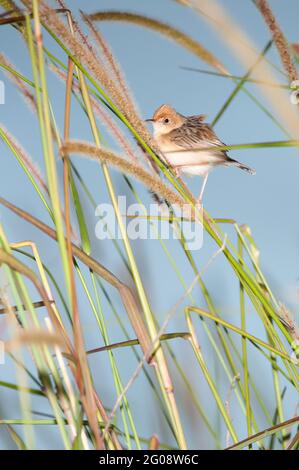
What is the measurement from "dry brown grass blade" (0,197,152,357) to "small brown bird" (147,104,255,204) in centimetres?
179

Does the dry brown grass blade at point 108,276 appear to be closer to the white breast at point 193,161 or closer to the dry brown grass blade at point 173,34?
the dry brown grass blade at point 173,34

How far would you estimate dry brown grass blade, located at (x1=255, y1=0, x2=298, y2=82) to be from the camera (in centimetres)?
124

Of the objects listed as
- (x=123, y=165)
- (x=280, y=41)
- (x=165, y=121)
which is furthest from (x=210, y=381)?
(x=165, y=121)

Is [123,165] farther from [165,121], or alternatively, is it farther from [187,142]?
[165,121]

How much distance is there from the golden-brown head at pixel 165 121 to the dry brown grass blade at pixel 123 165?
2.32m

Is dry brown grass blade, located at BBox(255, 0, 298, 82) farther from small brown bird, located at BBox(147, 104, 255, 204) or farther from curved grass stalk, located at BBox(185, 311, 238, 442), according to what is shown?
small brown bird, located at BBox(147, 104, 255, 204)

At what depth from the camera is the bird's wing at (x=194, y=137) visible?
3418mm

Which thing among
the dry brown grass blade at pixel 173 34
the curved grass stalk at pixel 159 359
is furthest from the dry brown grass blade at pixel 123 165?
the dry brown grass blade at pixel 173 34

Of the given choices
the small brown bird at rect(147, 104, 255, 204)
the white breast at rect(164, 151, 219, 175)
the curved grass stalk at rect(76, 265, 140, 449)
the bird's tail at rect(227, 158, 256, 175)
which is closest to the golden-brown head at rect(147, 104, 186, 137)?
the small brown bird at rect(147, 104, 255, 204)

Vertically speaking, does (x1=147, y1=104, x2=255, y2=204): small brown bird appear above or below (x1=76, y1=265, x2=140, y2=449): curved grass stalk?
above

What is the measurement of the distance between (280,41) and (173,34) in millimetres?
281

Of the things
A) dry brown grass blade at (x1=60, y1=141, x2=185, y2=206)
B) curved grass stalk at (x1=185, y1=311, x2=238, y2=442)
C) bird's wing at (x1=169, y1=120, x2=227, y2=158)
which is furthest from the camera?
bird's wing at (x1=169, y1=120, x2=227, y2=158)

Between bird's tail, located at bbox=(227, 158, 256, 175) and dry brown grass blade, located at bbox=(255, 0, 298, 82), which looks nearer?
dry brown grass blade, located at bbox=(255, 0, 298, 82)
